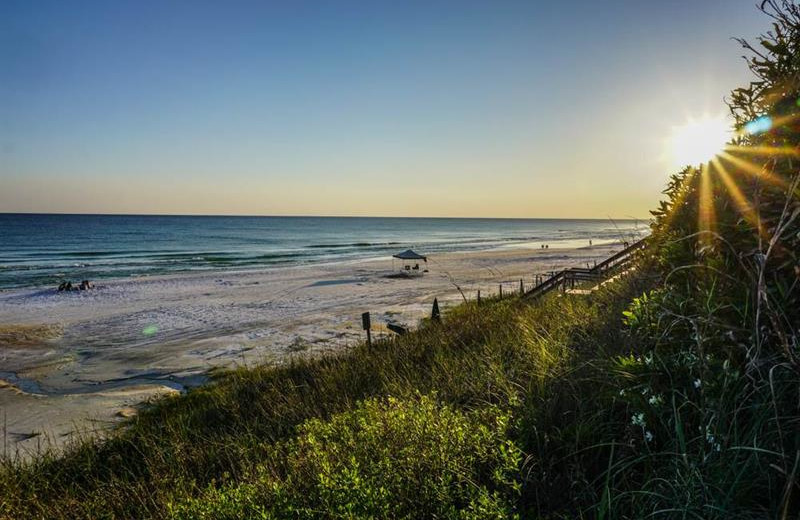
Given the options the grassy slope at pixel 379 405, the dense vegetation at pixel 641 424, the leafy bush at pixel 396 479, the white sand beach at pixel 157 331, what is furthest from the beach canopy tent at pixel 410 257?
the leafy bush at pixel 396 479

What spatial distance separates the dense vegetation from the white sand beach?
3.81 meters

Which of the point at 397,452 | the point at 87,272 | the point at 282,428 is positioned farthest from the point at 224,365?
the point at 87,272

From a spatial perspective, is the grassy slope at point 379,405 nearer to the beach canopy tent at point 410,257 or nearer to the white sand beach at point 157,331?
the white sand beach at point 157,331

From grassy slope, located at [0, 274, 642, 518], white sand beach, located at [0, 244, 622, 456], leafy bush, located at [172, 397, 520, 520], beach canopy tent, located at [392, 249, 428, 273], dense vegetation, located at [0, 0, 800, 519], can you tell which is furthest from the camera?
beach canopy tent, located at [392, 249, 428, 273]

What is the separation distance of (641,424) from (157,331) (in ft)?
61.6

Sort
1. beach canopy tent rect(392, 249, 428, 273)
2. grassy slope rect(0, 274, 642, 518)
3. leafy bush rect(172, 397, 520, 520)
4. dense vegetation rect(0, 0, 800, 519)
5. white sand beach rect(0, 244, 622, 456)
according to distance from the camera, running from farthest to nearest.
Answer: beach canopy tent rect(392, 249, 428, 273)
white sand beach rect(0, 244, 622, 456)
grassy slope rect(0, 274, 642, 518)
leafy bush rect(172, 397, 520, 520)
dense vegetation rect(0, 0, 800, 519)

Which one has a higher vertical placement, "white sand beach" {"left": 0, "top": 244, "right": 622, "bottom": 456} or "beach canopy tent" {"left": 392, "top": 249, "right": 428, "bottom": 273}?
"beach canopy tent" {"left": 392, "top": 249, "right": 428, "bottom": 273}

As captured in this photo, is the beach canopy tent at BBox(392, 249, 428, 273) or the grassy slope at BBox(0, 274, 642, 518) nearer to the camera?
the grassy slope at BBox(0, 274, 642, 518)

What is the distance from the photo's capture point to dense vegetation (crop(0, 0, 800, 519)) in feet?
7.40

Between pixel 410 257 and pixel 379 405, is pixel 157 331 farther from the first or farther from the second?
pixel 410 257

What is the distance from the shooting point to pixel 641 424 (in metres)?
2.67

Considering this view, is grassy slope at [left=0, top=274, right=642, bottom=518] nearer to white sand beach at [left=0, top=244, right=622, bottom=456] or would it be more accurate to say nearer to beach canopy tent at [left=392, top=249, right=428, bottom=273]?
white sand beach at [left=0, top=244, right=622, bottom=456]

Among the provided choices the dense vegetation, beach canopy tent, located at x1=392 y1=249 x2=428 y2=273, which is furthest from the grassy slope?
beach canopy tent, located at x1=392 y1=249 x2=428 y2=273

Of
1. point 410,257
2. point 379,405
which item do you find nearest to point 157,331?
point 379,405
